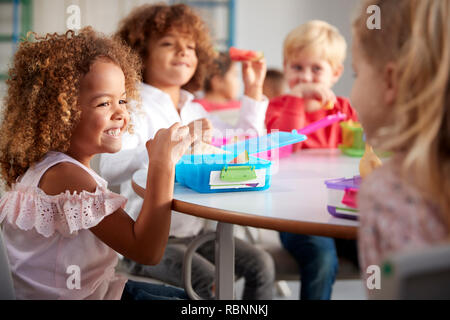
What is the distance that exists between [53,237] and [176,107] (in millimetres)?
811

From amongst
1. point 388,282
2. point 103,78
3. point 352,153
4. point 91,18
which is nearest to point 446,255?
point 388,282

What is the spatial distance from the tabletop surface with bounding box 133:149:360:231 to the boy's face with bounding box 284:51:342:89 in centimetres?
53

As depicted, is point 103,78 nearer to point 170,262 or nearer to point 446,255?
point 170,262

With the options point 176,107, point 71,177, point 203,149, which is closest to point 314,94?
point 176,107

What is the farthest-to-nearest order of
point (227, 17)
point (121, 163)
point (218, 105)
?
point (227, 17) → point (218, 105) → point (121, 163)

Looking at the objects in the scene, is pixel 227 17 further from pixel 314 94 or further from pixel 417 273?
pixel 417 273

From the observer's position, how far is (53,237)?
3.27 feet

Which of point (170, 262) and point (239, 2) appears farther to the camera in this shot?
point (239, 2)

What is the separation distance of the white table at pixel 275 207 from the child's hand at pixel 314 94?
353mm

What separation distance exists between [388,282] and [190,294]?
83 centimetres

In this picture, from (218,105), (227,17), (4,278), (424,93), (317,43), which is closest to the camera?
(424,93)

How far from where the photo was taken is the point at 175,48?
5.38ft

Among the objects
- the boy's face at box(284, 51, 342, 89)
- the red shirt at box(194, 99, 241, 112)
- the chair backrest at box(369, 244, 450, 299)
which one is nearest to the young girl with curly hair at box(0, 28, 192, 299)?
the chair backrest at box(369, 244, 450, 299)

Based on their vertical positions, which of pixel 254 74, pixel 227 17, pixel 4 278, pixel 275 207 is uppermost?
pixel 227 17
